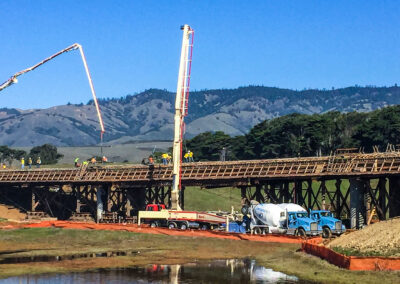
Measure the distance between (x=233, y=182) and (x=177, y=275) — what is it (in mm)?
37652

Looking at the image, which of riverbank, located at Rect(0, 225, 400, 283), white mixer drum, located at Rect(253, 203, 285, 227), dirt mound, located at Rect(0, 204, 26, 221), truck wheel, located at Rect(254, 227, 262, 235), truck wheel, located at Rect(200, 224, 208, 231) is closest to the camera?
riverbank, located at Rect(0, 225, 400, 283)

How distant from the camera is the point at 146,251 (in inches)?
2420

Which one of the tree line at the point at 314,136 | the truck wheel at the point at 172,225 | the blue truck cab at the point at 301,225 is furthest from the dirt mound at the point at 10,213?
the tree line at the point at 314,136

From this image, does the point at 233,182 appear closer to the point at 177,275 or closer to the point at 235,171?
the point at 235,171

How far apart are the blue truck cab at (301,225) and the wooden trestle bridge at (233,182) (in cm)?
792

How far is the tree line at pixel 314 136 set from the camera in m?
156

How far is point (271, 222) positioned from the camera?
226ft

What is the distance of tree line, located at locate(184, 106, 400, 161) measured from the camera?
156 metres

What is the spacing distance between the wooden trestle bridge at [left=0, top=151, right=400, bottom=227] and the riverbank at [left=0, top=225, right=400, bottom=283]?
15.0 meters

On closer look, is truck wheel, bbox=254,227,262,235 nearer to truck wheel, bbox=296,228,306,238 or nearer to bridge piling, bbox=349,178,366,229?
truck wheel, bbox=296,228,306,238

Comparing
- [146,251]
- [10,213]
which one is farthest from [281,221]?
[10,213]

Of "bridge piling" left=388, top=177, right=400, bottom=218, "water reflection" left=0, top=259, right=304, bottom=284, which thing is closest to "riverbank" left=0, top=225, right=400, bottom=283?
"water reflection" left=0, top=259, right=304, bottom=284

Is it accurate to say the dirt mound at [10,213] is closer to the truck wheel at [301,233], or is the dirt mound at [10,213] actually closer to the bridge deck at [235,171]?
the bridge deck at [235,171]

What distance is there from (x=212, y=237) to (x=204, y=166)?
21.0 m
